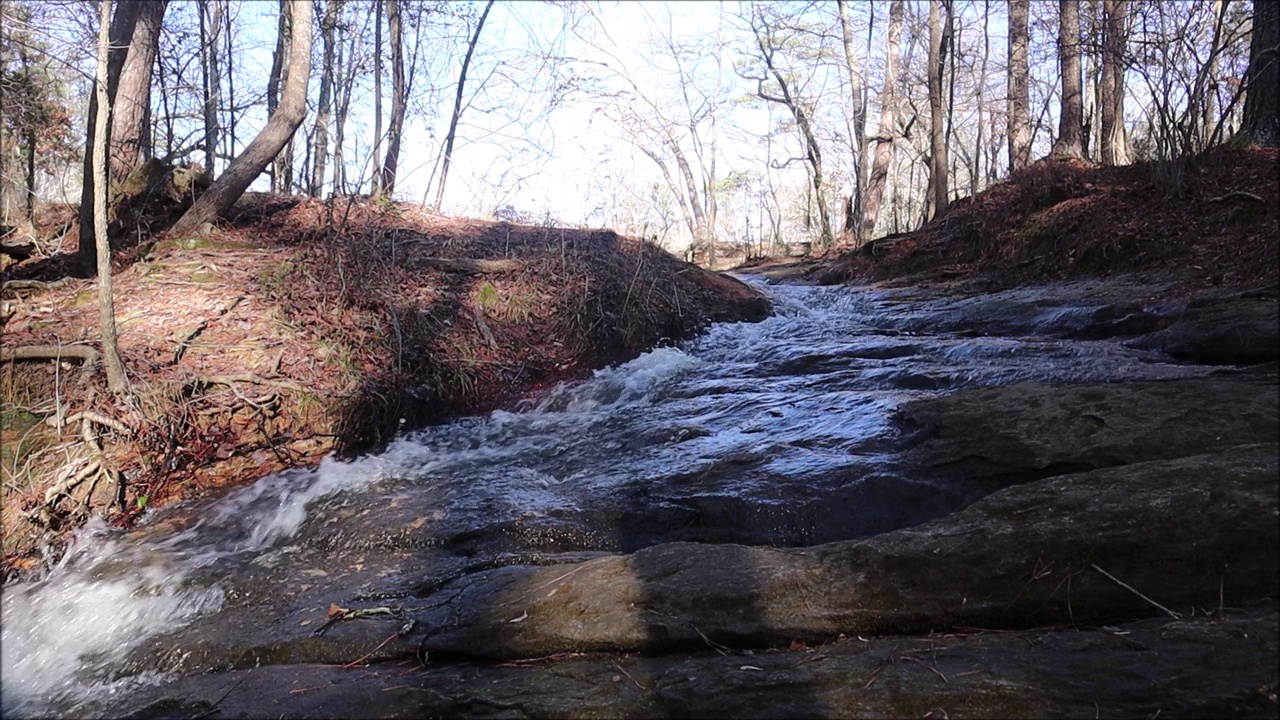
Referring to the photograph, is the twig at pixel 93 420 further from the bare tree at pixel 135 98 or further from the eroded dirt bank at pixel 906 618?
the bare tree at pixel 135 98

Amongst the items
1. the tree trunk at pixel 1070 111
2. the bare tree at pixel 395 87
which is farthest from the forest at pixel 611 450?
the bare tree at pixel 395 87

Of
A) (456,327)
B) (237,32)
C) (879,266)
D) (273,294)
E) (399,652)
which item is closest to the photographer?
(399,652)

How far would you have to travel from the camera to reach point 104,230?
4.76m

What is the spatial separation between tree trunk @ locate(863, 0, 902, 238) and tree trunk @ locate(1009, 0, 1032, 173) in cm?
482

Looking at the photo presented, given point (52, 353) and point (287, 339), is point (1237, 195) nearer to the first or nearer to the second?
point (287, 339)

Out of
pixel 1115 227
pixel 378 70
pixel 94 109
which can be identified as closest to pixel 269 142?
pixel 94 109

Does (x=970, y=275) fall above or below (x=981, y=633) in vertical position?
above

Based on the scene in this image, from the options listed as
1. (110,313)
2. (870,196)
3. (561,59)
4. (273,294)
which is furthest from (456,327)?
(561,59)

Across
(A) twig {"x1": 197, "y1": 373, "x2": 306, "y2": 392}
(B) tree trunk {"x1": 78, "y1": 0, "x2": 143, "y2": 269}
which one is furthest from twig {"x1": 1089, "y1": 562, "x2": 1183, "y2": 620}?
(B) tree trunk {"x1": 78, "y1": 0, "x2": 143, "y2": 269}

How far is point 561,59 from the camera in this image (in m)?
22.9

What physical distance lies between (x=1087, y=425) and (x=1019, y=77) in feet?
43.6

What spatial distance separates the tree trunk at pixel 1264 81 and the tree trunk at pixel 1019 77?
546 cm

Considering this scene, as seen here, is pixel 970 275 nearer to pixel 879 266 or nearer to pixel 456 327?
pixel 879 266

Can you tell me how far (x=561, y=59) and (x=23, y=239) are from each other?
18.6m
